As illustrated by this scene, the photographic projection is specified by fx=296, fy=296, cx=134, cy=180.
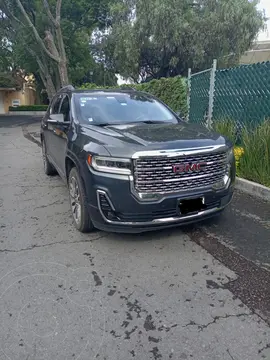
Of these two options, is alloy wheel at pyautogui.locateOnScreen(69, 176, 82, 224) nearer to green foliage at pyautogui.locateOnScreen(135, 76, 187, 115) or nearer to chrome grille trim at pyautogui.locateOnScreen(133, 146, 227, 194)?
chrome grille trim at pyautogui.locateOnScreen(133, 146, 227, 194)

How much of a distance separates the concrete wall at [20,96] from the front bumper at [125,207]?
38824 mm

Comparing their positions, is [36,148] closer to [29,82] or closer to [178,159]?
[178,159]

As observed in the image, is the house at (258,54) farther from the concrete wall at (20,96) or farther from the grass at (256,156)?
the concrete wall at (20,96)

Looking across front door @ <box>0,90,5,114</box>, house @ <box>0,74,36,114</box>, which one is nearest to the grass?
house @ <box>0,74,36,114</box>

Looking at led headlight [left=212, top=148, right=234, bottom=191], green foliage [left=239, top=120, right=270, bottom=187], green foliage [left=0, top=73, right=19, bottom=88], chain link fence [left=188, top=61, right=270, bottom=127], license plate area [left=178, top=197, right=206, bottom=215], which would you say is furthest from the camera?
green foliage [left=0, top=73, right=19, bottom=88]

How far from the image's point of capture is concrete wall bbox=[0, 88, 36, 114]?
37594 mm

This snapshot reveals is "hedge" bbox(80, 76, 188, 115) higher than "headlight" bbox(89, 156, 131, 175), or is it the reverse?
"hedge" bbox(80, 76, 188, 115)

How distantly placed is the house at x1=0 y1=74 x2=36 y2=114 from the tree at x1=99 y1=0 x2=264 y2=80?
64.0ft

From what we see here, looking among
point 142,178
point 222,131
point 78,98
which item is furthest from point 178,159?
point 222,131

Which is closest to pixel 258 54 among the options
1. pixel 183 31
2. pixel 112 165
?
pixel 183 31

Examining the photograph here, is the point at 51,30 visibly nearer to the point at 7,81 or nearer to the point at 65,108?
the point at 7,81

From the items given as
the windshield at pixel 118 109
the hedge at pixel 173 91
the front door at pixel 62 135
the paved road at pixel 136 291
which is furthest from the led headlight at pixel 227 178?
the hedge at pixel 173 91

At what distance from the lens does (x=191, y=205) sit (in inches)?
124

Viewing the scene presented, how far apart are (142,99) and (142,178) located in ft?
7.72
